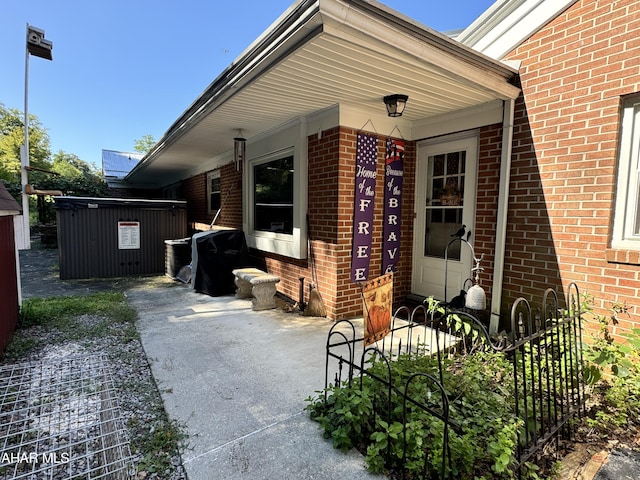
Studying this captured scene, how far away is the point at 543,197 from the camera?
322 cm

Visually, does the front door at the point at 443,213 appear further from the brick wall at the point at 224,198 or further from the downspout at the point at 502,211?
the brick wall at the point at 224,198

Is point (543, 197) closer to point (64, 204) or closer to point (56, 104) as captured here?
point (64, 204)

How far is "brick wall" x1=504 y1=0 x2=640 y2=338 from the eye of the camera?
274cm

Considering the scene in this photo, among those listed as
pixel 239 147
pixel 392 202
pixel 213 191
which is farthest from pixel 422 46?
pixel 213 191

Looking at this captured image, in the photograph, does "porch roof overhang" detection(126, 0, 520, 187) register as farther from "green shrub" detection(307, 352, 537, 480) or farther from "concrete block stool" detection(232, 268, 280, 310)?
"concrete block stool" detection(232, 268, 280, 310)

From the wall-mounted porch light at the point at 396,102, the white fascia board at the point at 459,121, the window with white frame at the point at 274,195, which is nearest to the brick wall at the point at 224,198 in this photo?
the window with white frame at the point at 274,195

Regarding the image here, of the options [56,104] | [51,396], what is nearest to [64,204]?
[51,396]

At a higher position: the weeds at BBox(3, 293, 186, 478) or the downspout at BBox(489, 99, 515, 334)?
the downspout at BBox(489, 99, 515, 334)

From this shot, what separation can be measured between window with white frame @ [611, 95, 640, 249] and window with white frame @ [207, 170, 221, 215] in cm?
742

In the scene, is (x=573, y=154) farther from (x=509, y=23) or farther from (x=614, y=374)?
(x=614, y=374)

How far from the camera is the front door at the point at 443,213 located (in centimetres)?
393

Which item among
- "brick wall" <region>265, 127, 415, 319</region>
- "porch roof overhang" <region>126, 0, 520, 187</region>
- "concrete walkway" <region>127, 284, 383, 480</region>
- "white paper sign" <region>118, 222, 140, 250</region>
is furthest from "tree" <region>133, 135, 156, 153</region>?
"brick wall" <region>265, 127, 415, 319</region>

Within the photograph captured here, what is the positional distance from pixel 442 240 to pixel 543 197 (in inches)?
53.3

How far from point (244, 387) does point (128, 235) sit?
621 centimetres
